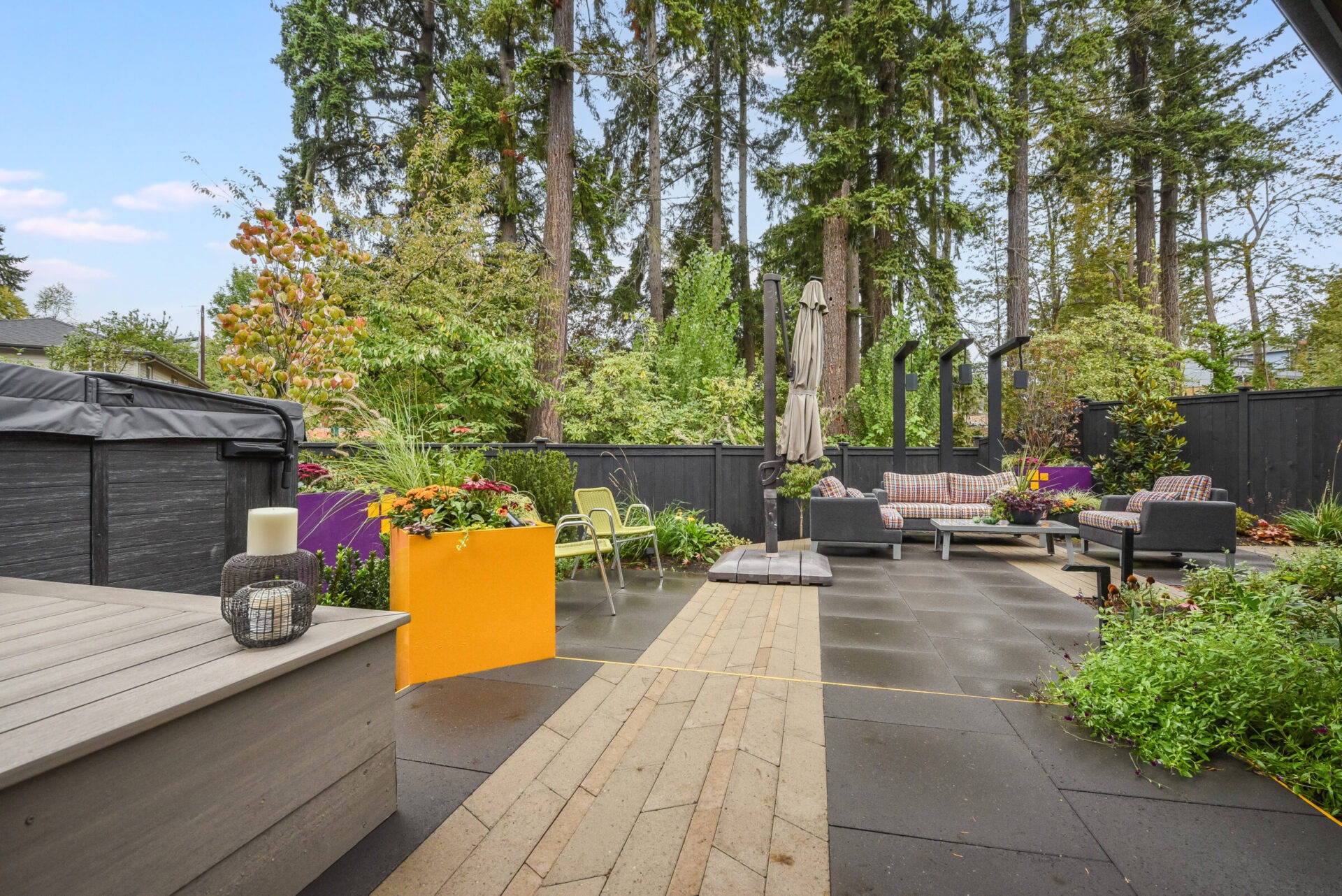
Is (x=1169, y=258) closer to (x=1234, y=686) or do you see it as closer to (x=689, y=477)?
(x=689, y=477)

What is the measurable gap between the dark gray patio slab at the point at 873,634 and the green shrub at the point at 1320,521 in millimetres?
5566

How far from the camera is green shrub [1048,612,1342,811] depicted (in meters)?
1.76

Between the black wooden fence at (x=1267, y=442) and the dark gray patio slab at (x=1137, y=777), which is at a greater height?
the black wooden fence at (x=1267, y=442)

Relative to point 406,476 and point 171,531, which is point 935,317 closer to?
point 406,476

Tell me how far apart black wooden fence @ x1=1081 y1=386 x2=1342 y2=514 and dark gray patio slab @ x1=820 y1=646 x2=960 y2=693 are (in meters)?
6.76

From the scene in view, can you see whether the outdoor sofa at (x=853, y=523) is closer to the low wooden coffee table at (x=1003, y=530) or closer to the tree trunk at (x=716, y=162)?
the low wooden coffee table at (x=1003, y=530)

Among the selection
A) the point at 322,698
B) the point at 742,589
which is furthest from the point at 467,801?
the point at 742,589

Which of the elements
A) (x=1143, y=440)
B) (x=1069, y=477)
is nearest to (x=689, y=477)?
(x=1069, y=477)

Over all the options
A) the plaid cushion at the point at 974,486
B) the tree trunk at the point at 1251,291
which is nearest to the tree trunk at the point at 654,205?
the plaid cushion at the point at 974,486

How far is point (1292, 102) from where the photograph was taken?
998 cm

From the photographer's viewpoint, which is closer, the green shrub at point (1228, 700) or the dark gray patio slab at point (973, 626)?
the green shrub at point (1228, 700)

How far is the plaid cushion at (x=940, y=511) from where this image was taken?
6.45 m

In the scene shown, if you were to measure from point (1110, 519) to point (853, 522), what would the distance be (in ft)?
8.12

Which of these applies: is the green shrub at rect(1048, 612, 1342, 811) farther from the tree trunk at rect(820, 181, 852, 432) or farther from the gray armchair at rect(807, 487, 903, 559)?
the tree trunk at rect(820, 181, 852, 432)
